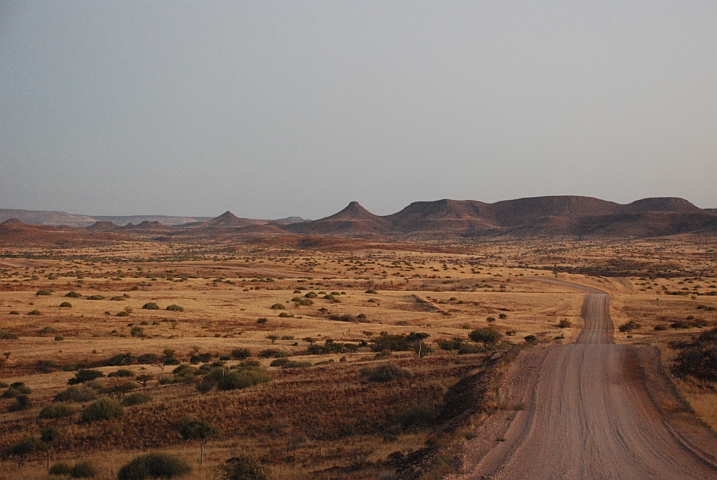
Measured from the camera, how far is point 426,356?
86.6 ft

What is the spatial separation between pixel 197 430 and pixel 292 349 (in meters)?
13.4

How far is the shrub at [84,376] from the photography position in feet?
72.6

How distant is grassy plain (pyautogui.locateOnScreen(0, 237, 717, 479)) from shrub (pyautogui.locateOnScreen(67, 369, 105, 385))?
1.38 ft

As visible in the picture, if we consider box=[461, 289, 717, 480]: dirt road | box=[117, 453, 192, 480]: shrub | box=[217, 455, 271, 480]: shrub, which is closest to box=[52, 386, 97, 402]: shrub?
box=[117, 453, 192, 480]: shrub

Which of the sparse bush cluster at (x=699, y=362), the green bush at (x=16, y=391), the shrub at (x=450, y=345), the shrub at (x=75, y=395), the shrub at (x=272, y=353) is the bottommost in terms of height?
the shrub at (x=272, y=353)

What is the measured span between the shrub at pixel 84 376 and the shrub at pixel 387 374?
38.5ft

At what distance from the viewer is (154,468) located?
45.7 ft

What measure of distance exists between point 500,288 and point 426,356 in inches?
1552

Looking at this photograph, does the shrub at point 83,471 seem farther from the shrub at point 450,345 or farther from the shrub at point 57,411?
the shrub at point 450,345

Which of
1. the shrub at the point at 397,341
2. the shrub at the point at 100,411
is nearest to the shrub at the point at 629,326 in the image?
the shrub at the point at 397,341

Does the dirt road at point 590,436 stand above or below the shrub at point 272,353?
above

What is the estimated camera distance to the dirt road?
10.9 m

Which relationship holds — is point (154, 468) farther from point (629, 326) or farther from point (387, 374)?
point (629, 326)

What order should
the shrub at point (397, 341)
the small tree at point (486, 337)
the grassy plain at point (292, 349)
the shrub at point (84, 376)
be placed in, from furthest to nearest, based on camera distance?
the small tree at point (486, 337)
the shrub at point (397, 341)
the shrub at point (84, 376)
the grassy plain at point (292, 349)
